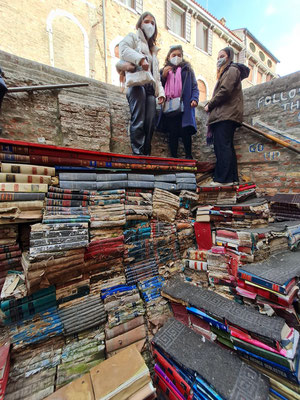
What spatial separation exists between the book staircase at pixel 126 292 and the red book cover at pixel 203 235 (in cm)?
5

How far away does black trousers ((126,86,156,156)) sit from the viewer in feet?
8.55

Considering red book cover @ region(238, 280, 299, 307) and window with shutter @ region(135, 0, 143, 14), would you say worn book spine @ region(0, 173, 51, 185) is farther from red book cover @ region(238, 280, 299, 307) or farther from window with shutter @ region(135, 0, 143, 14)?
window with shutter @ region(135, 0, 143, 14)

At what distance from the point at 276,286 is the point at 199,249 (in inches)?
42.2

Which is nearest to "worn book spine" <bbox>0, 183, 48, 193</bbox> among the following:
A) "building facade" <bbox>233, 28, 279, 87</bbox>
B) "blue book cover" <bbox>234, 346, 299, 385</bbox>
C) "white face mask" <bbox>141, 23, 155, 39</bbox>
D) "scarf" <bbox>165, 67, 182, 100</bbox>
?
"blue book cover" <bbox>234, 346, 299, 385</bbox>

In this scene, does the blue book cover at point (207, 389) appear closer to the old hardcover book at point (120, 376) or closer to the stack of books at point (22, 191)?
the old hardcover book at point (120, 376)

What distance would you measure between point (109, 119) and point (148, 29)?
1387mm

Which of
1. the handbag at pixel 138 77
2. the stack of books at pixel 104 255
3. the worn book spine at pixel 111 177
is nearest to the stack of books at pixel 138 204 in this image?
the worn book spine at pixel 111 177

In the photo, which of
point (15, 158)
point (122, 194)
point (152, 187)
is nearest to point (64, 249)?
point (122, 194)

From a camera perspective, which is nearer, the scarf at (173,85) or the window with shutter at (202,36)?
the scarf at (173,85)

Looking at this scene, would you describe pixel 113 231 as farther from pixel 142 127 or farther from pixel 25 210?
pixel 142 127

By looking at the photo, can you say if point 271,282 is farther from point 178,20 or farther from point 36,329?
point 178,20

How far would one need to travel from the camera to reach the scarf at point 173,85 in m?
2.96

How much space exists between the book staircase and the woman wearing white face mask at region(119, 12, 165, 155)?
609 mm

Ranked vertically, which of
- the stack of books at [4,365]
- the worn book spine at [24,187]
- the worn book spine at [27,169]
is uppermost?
the worn book spine at [27,169]
